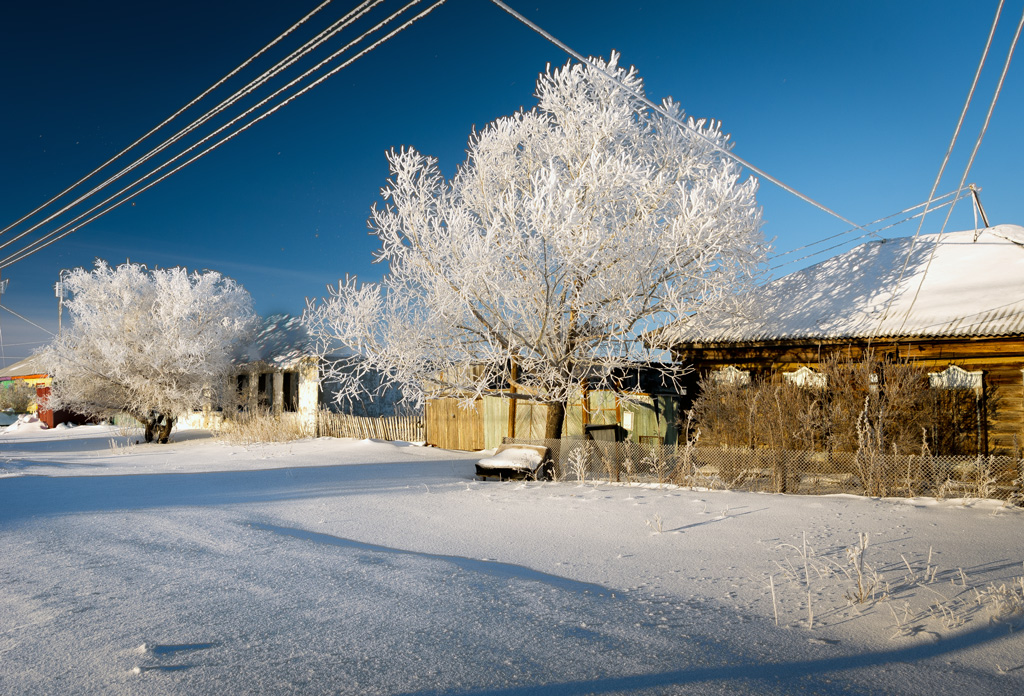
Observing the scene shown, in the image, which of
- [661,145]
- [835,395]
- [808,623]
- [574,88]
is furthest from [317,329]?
[808,623]

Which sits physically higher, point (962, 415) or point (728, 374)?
point (728, 374)

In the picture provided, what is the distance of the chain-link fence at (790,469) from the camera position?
9.77 meters

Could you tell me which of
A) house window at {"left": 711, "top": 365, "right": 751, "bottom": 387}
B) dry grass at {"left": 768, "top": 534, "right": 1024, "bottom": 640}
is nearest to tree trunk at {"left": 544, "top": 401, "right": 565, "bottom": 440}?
house window at {"left": 711, "top": 365, "right": 751, "bottom": 387}

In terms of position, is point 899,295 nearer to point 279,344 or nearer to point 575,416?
point 575,416

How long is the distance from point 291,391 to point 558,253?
853 inches

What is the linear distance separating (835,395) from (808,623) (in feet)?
26.7

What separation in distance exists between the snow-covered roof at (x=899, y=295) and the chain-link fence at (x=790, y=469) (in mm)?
2764

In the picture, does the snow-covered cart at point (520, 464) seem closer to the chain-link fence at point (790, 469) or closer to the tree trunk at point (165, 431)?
the chain-link fence at point (790, 469)

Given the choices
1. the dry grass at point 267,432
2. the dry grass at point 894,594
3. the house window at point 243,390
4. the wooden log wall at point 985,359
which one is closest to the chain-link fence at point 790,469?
the wooden log wall at point 985,359

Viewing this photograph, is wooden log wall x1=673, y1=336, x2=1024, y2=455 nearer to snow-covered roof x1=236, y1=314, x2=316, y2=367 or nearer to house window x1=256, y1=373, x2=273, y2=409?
snow-covered roof x1=236, y1=314, x2=316, y2=367

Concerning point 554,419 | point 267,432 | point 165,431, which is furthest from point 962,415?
point 165,431

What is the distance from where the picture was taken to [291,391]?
30047 mm

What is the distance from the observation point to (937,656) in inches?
154

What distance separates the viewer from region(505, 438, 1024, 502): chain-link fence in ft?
32.1
